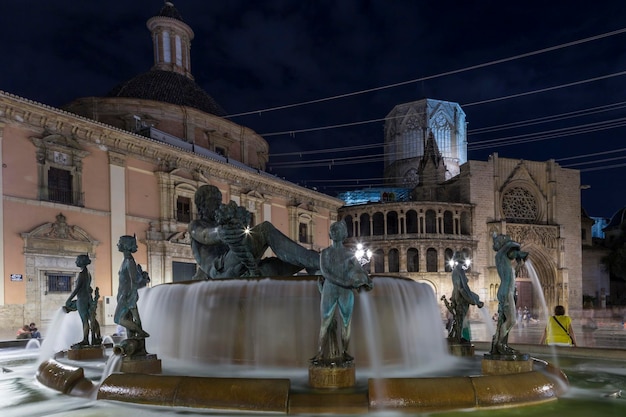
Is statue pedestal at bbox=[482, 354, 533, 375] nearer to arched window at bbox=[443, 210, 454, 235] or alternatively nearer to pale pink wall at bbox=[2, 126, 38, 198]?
pale pink wall at bbox=[2, 126, 38, 198]

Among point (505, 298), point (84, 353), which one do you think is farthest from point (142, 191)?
point (505, 298)

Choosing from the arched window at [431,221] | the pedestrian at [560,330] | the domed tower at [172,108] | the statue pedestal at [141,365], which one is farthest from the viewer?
the arched window at [431,221]

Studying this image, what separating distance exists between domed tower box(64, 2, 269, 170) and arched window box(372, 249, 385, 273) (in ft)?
37.1

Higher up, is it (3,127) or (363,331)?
(3,127)

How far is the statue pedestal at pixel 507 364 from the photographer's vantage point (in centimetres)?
498

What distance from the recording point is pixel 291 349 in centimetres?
596

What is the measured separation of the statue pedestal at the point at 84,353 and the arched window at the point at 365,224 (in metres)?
32.3

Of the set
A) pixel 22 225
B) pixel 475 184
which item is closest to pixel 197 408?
pixel 22 225

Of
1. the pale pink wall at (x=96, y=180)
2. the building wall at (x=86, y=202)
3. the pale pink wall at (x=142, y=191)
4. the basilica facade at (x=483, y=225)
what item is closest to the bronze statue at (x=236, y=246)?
the building wall at (x=86, y=202)

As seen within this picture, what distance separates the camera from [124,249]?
A: 237 inches

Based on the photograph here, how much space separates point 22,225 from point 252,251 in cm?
1418

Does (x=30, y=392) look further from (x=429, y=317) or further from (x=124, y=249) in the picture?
(x=429, y=317)

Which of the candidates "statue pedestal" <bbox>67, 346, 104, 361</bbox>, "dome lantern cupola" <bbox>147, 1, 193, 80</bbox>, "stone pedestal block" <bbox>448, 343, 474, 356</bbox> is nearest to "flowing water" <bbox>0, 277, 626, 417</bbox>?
"stone pedestal block" <bbox>448, 343, 474, 356</bbox>

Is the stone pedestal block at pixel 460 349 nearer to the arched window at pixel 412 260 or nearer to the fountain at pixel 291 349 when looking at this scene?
the fountain at pixel 291 349
